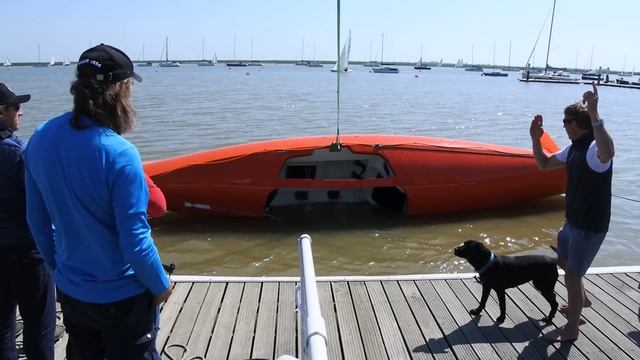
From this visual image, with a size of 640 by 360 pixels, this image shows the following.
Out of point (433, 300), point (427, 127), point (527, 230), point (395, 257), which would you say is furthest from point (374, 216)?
point (427, 127)

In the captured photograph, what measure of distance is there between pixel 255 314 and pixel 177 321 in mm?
582

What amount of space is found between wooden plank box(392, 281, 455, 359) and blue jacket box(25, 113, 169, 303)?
7.47 feet

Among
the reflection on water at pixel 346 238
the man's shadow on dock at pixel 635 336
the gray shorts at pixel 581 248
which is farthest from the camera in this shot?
the reflection on water at pixel 346 238

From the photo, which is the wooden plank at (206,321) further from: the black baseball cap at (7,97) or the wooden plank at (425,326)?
the black baseball cap at (7,97)

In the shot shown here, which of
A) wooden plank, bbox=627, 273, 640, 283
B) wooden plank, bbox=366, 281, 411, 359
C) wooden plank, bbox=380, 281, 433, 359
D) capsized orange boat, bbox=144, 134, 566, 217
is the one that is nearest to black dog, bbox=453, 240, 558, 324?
wooden plank, bbox=380, 281, 433, 359

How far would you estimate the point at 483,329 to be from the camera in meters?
3.86

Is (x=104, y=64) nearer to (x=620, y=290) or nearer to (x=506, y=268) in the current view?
(x=506, y=268)

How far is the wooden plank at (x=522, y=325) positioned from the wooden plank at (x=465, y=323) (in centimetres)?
17

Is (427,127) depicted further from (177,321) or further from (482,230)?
(177,321)

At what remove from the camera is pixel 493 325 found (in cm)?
392

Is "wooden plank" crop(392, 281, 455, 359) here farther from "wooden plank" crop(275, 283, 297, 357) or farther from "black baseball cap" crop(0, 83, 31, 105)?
"black baseball cap" crop(0, 83, 31, 105)

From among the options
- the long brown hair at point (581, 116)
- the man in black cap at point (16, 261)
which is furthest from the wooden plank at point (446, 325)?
the man in black cap at point (16, 261)

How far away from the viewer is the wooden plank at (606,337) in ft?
11.6

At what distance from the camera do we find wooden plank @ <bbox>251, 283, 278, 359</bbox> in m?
3.46
